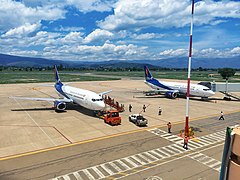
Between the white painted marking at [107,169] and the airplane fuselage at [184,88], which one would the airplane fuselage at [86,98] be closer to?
the white painted marking at [107,169]

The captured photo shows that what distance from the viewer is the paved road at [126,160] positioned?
17531 mm

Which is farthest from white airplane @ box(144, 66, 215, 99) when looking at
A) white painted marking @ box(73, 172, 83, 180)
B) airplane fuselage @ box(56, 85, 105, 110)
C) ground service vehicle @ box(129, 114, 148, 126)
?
white painted marking @ box(73, 172, 83, 180)

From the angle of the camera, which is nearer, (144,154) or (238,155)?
(238,155)

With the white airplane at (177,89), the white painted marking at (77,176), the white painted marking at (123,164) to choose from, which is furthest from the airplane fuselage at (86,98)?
the white airplane at (177,89)

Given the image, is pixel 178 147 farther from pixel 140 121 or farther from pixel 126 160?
pixel 140 121

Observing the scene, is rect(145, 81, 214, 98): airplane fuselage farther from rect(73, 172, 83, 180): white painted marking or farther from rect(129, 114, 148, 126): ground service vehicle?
rect(73, 172, 83, 180): white painted marking

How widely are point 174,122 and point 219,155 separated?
1287cm

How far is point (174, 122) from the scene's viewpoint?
34.4 m

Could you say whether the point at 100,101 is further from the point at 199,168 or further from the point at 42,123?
the point at 199,168

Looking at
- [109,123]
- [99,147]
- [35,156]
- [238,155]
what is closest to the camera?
[238,155]

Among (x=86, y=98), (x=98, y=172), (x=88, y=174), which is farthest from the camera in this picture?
(x=86, y=98)

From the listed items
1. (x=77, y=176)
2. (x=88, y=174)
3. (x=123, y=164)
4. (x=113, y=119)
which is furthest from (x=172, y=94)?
(x=77, y=176)

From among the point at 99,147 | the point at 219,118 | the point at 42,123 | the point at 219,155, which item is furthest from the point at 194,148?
the point at 42,123

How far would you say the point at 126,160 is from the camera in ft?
66.2
